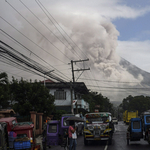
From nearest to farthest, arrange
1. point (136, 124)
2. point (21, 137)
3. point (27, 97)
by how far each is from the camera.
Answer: point (21, 137)
point (136, 124)
point (27, 97)

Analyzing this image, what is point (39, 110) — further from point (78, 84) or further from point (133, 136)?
point (78, 84)

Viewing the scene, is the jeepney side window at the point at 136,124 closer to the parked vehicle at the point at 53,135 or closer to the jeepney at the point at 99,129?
the jeepney at the point at 99,129

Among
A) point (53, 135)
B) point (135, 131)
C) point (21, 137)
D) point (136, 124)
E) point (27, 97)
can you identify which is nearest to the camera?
point (21, 137)

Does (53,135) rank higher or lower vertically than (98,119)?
lower

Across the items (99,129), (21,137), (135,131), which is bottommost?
(135,131)

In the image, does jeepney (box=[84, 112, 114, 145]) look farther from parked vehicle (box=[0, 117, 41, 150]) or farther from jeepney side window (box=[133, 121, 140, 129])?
parked vehicle (box=[0, 117, 41, 150])

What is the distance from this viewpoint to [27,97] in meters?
31.5

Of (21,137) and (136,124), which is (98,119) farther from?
(21,137)

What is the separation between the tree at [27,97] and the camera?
31188mm

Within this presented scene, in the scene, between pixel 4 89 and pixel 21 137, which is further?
pixel 4 89

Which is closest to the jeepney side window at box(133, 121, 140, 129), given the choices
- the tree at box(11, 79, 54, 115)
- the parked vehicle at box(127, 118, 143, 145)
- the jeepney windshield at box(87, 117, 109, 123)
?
the parked vehicle at box(127, 118, 143, 145)

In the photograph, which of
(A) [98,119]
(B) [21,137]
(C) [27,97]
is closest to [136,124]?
(A) [98,119]

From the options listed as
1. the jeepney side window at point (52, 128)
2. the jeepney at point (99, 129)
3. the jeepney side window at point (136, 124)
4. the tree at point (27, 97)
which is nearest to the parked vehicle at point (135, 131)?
the jeepney side window at point (136, 124)

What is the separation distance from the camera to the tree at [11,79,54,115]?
31.2 m
